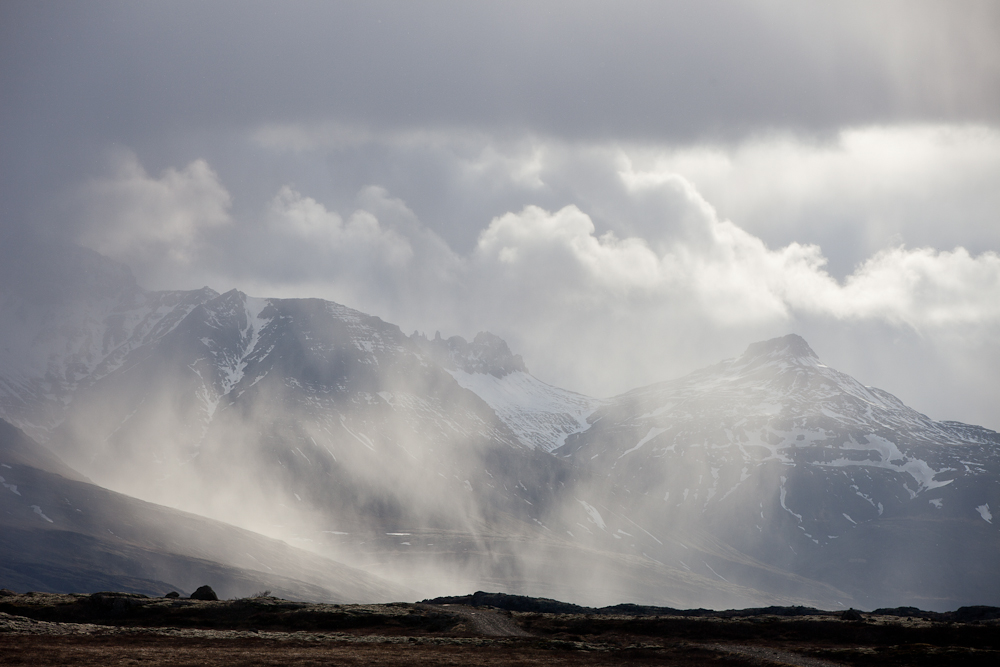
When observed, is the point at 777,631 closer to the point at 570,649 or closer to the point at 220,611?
the point at 570,649

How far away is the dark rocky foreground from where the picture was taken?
58656 millimetres

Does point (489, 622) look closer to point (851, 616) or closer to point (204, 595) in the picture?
point (204, 595)

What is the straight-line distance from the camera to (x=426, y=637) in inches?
3049

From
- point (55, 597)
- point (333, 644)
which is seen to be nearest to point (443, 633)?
point (333, 644)

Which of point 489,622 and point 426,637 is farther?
point 489,622

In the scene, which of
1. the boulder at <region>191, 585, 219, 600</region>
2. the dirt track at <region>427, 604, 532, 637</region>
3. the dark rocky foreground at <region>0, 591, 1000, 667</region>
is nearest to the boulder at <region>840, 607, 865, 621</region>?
the dark rocky foreground at <region>0, 591, 1000, 667</region>

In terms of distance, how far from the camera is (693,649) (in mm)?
71875

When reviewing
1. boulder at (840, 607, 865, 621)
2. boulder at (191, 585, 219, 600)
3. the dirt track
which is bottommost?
boulder at (191, 585, 219, 600)

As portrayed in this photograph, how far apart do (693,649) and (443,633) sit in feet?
96.2

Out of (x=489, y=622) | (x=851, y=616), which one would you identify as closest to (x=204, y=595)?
(x=489, y=622)

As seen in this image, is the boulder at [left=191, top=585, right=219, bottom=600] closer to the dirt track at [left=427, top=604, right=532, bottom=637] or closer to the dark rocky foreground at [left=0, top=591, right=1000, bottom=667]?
the dark rocky foreground at [left=0, top=591, right=1000, bottom=667]

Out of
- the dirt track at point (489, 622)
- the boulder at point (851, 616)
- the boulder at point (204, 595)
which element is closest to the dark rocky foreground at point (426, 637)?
the dirt track at point (489, 622)

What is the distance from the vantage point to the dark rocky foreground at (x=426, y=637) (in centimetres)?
5866

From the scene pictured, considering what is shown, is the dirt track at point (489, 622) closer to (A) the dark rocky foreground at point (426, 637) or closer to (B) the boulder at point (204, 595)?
(A) the dark rocky foreground at point (426, 637)
